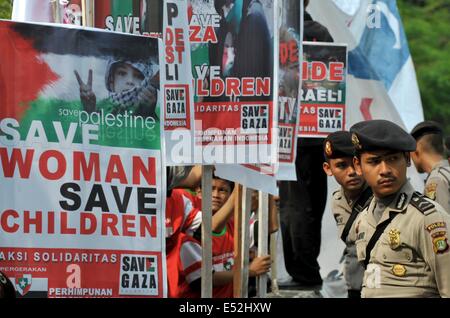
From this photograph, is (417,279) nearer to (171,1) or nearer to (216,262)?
(171,1)

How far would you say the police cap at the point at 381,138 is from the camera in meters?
7.00

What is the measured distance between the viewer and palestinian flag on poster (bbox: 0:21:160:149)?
683 cm

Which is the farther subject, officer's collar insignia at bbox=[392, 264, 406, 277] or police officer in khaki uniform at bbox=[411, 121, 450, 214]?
police officer in khaki uniform at bbox=[411, 121, 450, 214]

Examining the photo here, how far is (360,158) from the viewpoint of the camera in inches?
283

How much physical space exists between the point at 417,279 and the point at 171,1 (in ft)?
7.74

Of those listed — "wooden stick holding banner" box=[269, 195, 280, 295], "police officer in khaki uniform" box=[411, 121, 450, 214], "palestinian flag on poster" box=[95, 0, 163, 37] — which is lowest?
"wooden stick holding banner" box=[269, 195, 280, 295]

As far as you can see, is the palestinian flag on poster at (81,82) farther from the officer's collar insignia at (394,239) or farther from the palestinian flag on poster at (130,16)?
the officer's collar insignia at (394,239)

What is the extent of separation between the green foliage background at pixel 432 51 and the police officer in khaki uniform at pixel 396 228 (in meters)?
17.6

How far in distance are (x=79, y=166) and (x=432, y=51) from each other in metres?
18.4

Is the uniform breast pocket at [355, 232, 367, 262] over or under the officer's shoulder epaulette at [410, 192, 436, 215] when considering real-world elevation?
under

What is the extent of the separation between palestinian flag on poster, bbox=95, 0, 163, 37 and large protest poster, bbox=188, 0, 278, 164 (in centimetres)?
31

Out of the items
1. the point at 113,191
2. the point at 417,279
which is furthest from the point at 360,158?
the point at 113,191

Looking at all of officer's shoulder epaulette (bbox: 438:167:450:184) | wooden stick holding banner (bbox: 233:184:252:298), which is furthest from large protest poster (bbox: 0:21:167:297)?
officer's shoulder epaulette (bbox: 438:167:450:184)

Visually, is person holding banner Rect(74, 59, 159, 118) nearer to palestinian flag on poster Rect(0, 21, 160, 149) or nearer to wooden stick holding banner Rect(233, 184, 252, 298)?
palestinian flag on poster Rect(0, 21, 160, 149)
